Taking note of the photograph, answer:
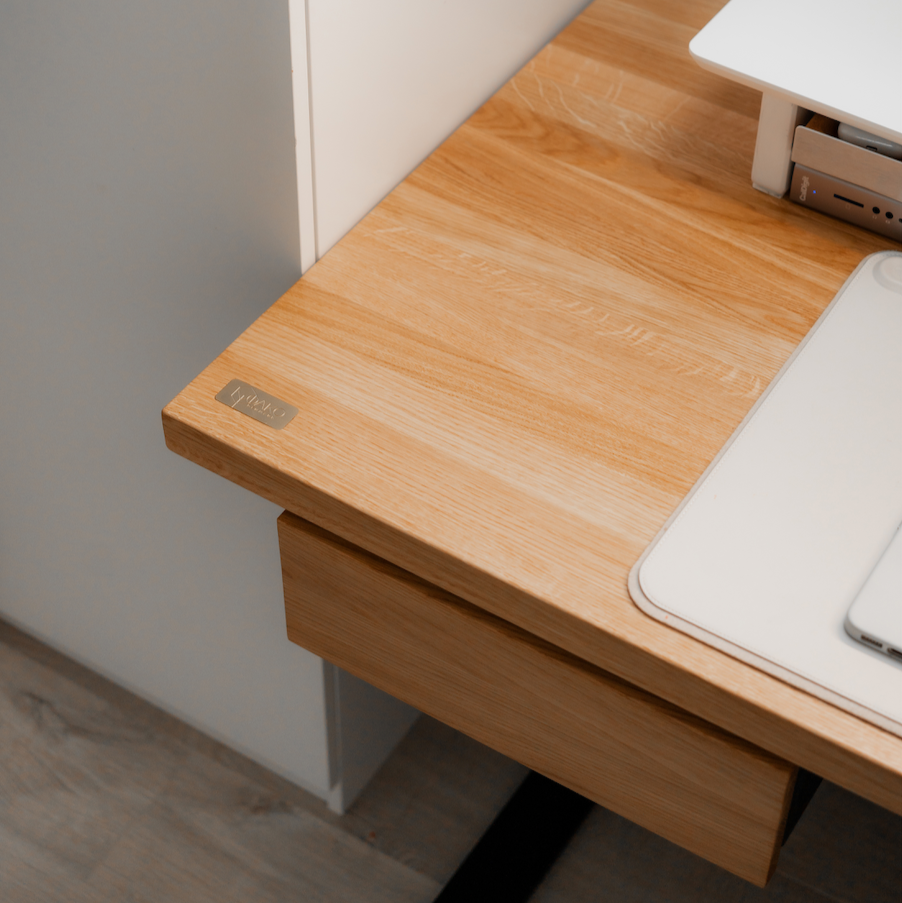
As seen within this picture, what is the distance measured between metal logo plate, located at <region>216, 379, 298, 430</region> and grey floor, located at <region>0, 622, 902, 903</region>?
738 mm

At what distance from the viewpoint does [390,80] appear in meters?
0.76

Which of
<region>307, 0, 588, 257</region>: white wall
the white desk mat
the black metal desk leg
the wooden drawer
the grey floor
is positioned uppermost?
<region>307, 0, 588, 257</region>: white wall

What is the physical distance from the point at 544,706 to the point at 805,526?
188 mm

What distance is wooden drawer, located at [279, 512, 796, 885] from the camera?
0.63 metres

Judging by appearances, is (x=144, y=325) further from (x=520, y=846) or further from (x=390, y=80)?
(x=520, y=846)

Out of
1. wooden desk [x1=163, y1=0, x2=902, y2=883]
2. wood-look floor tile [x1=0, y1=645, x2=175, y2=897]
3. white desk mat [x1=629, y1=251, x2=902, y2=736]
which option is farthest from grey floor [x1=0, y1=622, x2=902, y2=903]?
white desk mat [x1=629, y1=251, x2=902, y2=736]

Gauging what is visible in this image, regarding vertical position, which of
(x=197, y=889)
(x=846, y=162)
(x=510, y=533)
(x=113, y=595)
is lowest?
(x=197, y=889)

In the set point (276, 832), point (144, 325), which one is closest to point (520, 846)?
point (276, 832)

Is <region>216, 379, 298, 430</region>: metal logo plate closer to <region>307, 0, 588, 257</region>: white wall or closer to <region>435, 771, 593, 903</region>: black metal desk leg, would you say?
<region>307, 0, 588, 257</region>: white wall

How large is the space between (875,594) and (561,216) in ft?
1.17

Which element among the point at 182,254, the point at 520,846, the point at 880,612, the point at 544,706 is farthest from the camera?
the point at 520,846

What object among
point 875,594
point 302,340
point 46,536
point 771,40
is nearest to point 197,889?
point 46,536

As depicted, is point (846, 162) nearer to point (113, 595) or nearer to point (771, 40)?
point (771, 40)

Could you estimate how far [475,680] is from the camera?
2.30 feet
